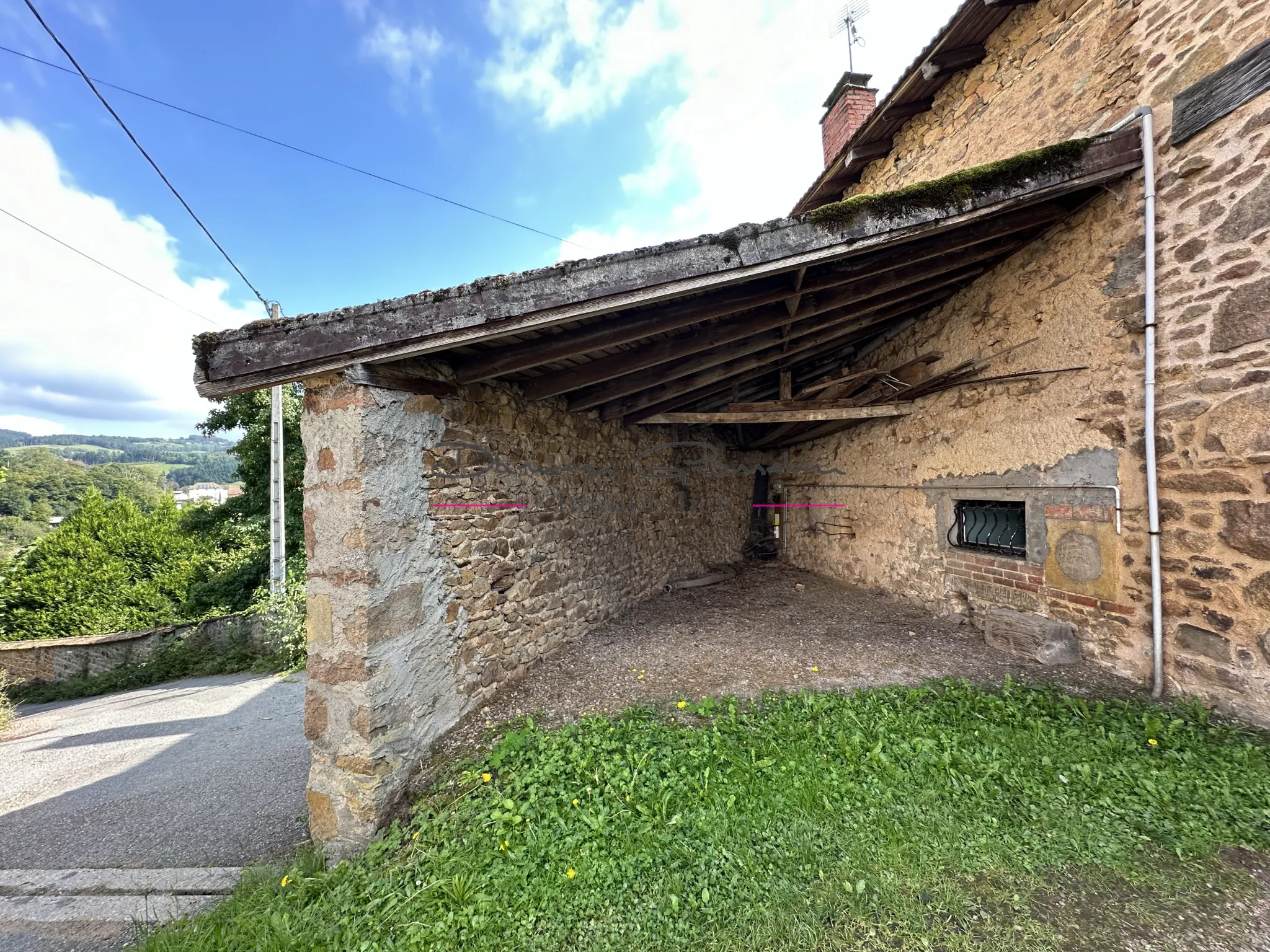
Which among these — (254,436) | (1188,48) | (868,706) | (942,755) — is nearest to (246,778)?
(868,706)

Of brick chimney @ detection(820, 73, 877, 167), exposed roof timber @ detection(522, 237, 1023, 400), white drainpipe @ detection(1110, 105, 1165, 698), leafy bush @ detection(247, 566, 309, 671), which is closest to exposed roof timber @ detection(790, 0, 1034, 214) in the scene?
brick chimney @ detection(820, 73, 877, 167)

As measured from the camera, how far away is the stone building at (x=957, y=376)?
2424 mm

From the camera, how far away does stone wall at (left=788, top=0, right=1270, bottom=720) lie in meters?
2.40

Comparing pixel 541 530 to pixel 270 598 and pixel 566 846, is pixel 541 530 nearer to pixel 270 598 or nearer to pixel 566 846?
pixel 566 846

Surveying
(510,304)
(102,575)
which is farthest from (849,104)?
(102,575)

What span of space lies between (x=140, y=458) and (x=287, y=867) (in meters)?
132

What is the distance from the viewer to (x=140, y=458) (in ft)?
301

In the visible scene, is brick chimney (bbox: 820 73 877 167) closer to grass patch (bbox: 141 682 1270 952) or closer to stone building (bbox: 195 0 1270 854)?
stone building (bbox: 195 0 1270 854)

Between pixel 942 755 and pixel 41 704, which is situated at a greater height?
pixel 942 755

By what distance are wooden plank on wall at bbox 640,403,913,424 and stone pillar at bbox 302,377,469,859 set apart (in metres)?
2.86

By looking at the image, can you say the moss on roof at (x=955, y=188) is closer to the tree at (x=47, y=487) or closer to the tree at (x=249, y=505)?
the tree at (x=249, y=505)

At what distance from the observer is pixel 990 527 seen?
404 centimetres

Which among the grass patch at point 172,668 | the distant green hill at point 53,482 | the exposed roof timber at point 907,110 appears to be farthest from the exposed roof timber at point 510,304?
the distant green hill at point 53,482

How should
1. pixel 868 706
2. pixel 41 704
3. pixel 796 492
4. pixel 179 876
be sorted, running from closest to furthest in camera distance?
pixel 179 876 < pixel 868 706 < pixel 796 492 < pixel 41 704
